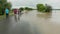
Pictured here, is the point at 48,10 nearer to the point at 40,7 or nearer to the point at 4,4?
the point at 40,7

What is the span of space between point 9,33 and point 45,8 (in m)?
53.0

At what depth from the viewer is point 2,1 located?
117 feet

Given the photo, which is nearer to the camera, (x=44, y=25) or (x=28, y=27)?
(x=28, y=27)

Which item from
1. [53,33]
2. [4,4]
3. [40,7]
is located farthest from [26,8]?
[53,33]

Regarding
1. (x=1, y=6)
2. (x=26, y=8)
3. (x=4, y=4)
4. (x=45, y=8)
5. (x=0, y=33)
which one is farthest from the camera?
(x=26, y=8)

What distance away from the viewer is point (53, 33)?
14.1 m

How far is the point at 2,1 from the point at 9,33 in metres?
22.7

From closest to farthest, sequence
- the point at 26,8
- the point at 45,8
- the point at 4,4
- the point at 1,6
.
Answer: the point at 1,6 → the point at 4,4 → the point at 45,8 → the point at 26,8

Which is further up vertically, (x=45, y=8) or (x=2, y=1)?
(x=2, y=1)

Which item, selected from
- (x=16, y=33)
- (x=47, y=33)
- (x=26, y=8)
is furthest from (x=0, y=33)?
(x=26, y=8)

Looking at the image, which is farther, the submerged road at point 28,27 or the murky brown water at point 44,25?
the murky brown water at point 44,25

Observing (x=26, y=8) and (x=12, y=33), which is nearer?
(x=12, y=33)

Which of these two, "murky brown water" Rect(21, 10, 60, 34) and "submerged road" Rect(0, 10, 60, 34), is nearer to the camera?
"submerged road" Rect(0, 10, 60, 34)

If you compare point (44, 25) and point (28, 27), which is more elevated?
point (28, 27)
